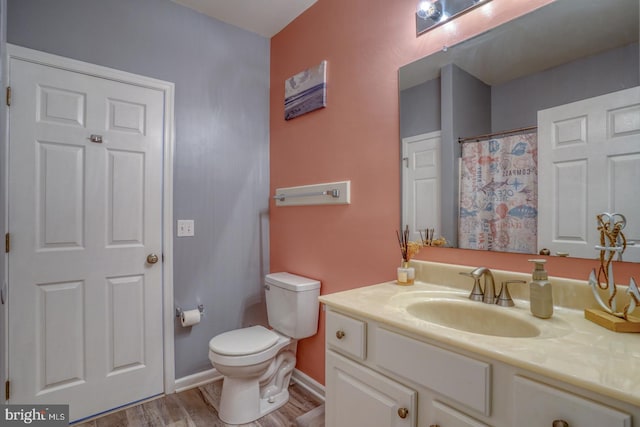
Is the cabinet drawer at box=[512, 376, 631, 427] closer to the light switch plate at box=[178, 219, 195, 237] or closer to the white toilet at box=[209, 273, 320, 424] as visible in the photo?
the white toilet at box=[209, 273, 320, 424]

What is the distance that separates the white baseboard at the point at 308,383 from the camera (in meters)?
2.00

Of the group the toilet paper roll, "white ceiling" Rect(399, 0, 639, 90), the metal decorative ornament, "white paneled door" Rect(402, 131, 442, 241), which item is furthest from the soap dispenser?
the toilet paper roll

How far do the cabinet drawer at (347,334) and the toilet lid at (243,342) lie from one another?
2.34 ft

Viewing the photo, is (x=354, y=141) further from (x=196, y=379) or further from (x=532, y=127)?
(x=196, y=379)

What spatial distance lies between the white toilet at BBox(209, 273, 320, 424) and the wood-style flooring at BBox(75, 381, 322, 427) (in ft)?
0.21

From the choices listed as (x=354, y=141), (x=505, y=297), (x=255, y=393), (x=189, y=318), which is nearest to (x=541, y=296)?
(x=505, y=297)

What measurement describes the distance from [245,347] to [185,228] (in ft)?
2.99

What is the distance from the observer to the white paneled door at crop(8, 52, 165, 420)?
1.60 m

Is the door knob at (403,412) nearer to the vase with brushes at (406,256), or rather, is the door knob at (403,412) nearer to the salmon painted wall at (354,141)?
the vase with brushes at (406,256)

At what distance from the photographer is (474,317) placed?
3.72ft

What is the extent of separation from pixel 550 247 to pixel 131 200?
2.20 meters

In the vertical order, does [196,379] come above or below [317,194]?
below

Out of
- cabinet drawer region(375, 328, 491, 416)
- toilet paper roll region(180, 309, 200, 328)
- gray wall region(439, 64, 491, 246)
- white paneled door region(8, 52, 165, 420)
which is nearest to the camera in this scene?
cabinet drawer region(375, 328, 491, 416)

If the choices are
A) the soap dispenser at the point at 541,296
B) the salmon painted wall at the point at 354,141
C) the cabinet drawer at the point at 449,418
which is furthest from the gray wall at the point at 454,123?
the cabinet drawer at the point at 449,418
